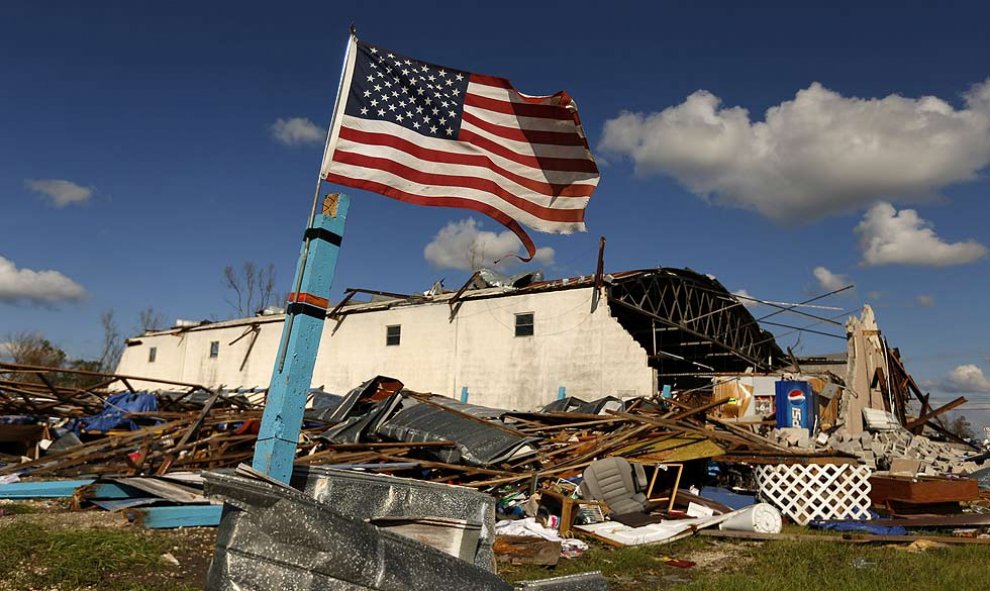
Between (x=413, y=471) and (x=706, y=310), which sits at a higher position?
(x=706, y=310)

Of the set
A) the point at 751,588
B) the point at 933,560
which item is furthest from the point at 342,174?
the point at 933,560

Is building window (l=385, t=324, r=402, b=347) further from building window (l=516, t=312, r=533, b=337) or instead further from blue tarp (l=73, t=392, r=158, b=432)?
blue tarp (l=73, t=392, r=158, b=432)

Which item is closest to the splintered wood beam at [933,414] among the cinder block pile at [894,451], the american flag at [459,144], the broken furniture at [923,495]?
the cinder block pile at [894,451]

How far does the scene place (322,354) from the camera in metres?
28.6

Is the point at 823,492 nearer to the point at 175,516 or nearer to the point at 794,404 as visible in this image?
the point at 794,404

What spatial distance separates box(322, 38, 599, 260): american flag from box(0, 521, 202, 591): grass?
3647 millimetres

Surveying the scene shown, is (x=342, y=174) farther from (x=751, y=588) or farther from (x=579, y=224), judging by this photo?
(x=751, y=588)

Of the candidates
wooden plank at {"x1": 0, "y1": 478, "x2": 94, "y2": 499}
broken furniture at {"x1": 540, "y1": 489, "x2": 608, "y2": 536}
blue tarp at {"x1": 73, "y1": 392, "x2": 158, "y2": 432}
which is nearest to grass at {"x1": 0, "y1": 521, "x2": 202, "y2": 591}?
wooden plank at {"x1": 0, "y1": 478, "x2": 94, "y2": 499}

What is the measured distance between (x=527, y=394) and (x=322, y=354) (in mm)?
10975

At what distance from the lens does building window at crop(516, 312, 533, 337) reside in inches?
876

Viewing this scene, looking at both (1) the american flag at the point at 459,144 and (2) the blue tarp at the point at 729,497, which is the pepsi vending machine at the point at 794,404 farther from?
(1) the american flag at the point at 459,144

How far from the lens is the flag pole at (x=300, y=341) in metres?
4.61

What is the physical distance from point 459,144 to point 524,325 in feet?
52.4

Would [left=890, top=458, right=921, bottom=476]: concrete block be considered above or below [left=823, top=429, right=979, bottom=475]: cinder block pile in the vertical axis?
below
